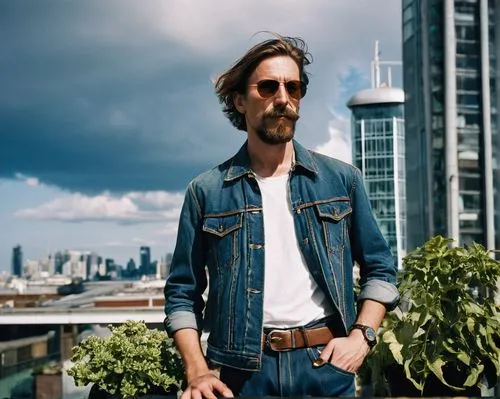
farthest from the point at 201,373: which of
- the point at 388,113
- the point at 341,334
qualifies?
the point at 388,113

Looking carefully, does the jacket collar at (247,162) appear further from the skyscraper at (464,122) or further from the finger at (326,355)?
the skyscraper at (464,122)

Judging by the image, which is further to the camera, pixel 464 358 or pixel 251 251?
pixel 464 358

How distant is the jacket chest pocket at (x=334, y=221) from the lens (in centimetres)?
259

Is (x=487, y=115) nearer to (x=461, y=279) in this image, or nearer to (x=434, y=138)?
(x=434, y=138)

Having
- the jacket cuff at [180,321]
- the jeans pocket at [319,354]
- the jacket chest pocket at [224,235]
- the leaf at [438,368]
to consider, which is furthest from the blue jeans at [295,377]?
the leaf at [438,368]

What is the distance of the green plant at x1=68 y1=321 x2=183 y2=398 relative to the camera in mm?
4543

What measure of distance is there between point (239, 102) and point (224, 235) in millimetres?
523

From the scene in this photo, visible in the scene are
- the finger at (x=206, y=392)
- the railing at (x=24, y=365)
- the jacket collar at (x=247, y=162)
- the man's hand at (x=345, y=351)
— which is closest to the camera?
the finger at (x=206, y=392)

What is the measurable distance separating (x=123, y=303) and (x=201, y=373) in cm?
2427

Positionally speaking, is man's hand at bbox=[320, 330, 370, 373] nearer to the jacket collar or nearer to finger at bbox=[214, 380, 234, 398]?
finger at bbox=[214, 380, 234, 398]

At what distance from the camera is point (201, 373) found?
2422 mm

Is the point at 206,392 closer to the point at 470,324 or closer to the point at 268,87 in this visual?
the point at 268,87

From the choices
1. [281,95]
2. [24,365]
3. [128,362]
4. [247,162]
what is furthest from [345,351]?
[24,365]

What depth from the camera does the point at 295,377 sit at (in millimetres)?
2484
